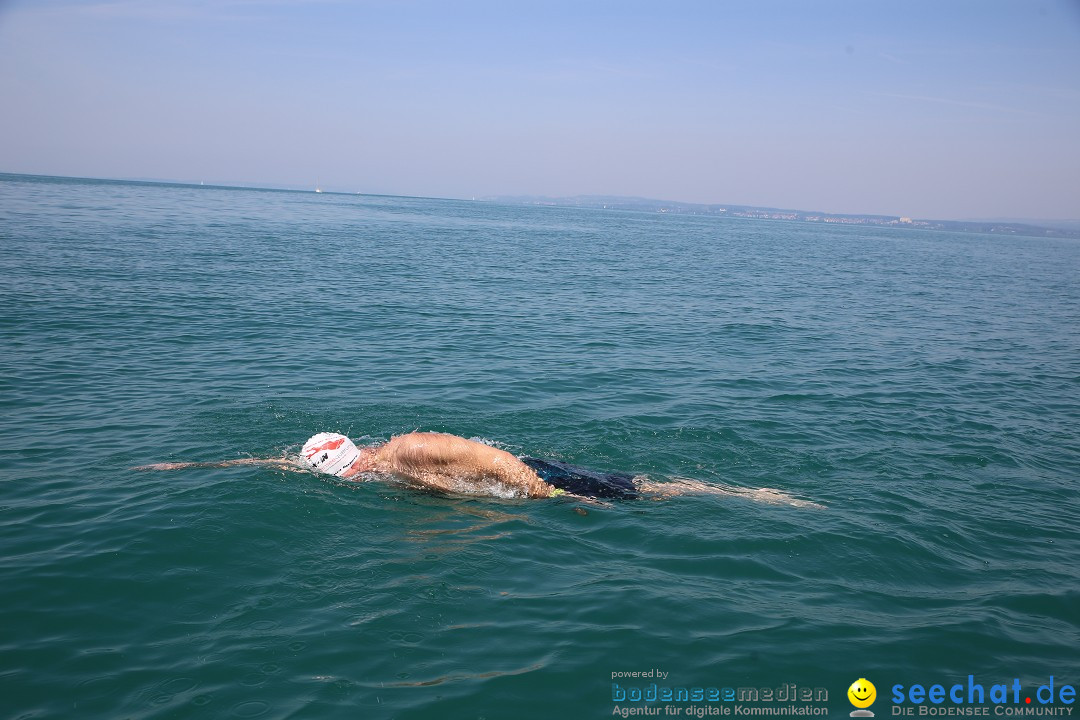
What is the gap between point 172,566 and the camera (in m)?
7.58

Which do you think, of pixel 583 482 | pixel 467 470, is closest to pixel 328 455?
Result: pixel 467 470

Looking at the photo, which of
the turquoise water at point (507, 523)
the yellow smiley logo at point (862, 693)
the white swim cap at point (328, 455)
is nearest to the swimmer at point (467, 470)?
the white swim cap at point (328, 455)

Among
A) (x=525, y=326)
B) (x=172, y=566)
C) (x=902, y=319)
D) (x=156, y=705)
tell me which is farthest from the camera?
(x=902, y=319)

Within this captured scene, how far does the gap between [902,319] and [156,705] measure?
30.2 m

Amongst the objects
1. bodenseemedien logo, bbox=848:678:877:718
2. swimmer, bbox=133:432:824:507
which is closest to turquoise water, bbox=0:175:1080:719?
bodenseemedien logo, bbox=848:678:877:718

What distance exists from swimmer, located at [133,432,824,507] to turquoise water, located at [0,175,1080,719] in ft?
0.82

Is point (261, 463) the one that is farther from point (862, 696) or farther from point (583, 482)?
point (862, 696)

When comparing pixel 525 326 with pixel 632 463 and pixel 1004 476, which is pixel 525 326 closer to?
pixel 632 463

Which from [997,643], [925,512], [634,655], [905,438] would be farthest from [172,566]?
[905,438]

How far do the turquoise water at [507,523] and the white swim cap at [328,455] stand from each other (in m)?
0.28

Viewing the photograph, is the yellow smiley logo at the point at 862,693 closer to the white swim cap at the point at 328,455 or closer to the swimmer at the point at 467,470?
the swimmer at the point at 467,470

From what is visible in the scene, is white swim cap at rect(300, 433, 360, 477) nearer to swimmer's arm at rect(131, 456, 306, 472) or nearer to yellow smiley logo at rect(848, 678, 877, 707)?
swimmer's arm at rect(131, 456, 306, 472)

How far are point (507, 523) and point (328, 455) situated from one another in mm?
3022

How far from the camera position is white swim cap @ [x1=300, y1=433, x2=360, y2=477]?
9.57 meters
